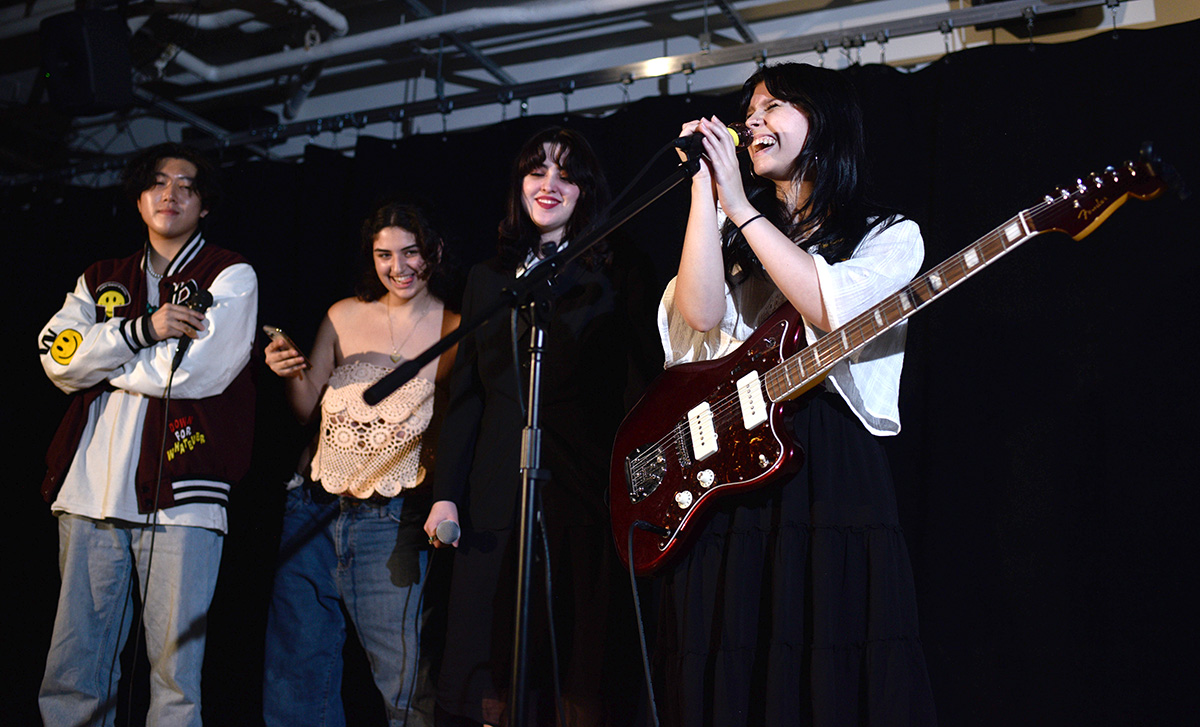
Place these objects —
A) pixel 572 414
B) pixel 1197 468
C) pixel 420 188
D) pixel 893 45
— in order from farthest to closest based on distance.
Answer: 1. pixel 420 188
2. pixel 893 45
3. pixel 1197 468
4. pixel 572 414

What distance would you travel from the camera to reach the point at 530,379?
1499mm

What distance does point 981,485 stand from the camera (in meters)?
2.51

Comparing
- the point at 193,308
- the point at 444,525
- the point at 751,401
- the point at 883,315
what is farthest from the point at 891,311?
the point at 193,308

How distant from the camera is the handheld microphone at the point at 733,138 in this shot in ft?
5.21

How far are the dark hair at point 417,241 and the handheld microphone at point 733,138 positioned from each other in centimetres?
129

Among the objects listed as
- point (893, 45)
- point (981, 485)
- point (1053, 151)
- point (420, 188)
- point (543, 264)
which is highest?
point (893, 45)

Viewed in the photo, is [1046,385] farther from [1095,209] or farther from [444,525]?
[444,525]

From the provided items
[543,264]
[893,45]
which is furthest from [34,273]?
[893,45]

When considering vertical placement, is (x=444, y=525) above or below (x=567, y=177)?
below

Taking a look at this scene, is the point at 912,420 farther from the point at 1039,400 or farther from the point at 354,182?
the point at 354,182

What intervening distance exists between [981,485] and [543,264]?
5.38 ft

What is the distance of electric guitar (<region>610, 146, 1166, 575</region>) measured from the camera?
4.50ft

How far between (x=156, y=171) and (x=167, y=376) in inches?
29.4

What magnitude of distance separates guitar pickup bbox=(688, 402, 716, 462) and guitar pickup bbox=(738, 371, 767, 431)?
81mm
